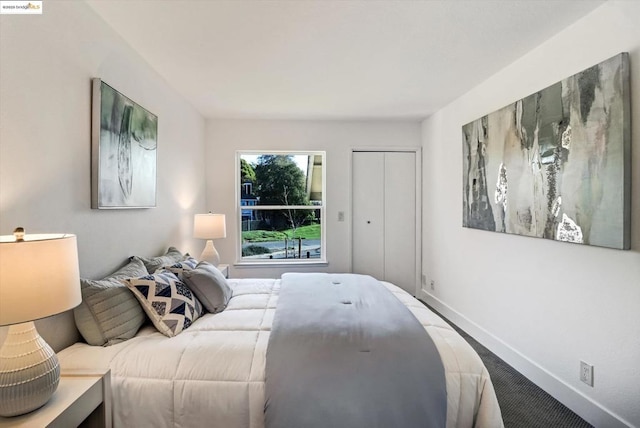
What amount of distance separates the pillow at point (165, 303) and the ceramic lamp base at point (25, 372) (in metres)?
0.56

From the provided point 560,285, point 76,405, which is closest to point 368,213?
point 560,285

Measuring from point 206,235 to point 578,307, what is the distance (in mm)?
3122

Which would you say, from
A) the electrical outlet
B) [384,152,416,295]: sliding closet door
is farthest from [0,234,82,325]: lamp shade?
[384,152,416,295]: sliding closet door

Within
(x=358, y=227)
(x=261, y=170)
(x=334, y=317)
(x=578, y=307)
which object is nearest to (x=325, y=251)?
(x=358, y=227)

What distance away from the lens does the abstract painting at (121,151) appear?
185 centimetres

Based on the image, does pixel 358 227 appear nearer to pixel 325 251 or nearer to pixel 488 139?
pixel 325 251

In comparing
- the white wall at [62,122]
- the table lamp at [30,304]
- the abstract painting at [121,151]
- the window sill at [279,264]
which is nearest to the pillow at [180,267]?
the white wall at [62,122]

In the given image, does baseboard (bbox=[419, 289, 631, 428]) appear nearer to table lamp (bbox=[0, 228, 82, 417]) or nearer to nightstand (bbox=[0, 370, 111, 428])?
nightstand (bbox=[0, 370, 111, 428])

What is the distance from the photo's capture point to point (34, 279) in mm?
1016

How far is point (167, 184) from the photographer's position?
9.68ft

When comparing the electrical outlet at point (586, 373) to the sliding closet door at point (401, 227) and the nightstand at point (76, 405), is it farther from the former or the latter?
the nightstand at point (76, 405)

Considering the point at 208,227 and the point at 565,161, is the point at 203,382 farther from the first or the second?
the point at 565,161

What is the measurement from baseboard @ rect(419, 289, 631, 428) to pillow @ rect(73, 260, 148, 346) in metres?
2.66

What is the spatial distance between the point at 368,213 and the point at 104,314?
3.28 m
